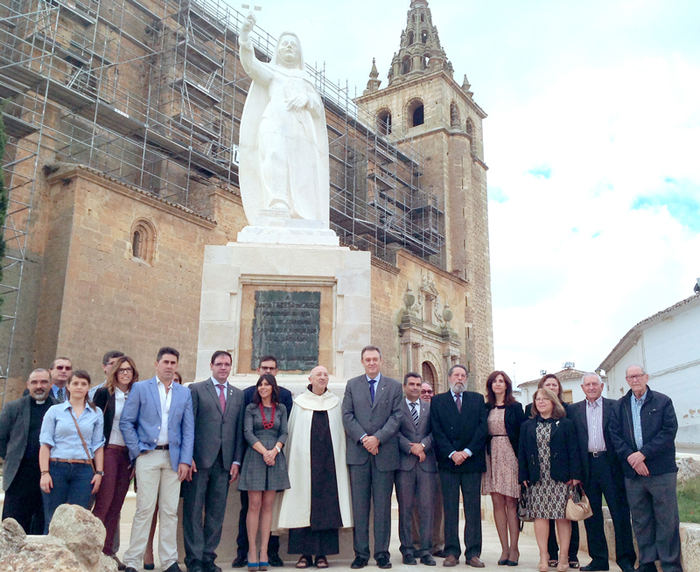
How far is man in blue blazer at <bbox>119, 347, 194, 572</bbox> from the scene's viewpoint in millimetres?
4480

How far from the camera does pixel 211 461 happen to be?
4.67 m

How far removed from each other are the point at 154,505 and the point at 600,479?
332cm

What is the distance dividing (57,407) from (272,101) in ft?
11.5


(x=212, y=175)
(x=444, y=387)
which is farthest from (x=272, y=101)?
(x=444, y=387)

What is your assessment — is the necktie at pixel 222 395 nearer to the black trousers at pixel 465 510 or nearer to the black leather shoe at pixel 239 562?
the black leather shoe at pixel 239 562

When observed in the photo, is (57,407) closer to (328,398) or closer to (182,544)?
(182,544)

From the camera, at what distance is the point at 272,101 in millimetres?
6484

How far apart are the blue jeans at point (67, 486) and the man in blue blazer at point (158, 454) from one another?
33 centimetres

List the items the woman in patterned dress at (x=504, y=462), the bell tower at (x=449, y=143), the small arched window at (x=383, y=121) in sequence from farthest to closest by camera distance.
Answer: the small arched window at (x=383, y=121) → the bell tower at (x=449, y=143) → the woman in patterned dress at (x=504, y=462)

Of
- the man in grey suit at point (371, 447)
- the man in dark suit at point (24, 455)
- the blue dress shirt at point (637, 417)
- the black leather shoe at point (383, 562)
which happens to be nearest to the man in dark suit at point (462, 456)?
the man in grey suit at point (371, 447)

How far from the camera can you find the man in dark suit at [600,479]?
16.5 ft

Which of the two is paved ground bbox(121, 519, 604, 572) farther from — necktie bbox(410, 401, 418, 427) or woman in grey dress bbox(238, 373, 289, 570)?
necktie bbox(410, 401, 418, 427)

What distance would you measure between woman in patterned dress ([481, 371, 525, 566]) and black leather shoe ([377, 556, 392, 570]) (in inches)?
38.7

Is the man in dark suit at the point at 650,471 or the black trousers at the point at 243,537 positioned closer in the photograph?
the man in dark suit at the point at 650,471
